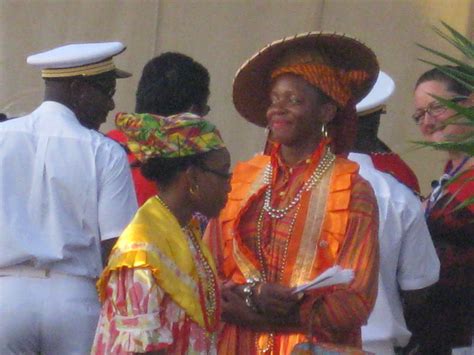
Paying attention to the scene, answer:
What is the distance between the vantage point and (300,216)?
16.2 feet

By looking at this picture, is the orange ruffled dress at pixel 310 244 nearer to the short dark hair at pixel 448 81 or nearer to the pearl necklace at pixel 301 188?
the pearl necklace at pixel 301 188

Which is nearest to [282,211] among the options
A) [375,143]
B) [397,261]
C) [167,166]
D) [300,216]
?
[300,216]

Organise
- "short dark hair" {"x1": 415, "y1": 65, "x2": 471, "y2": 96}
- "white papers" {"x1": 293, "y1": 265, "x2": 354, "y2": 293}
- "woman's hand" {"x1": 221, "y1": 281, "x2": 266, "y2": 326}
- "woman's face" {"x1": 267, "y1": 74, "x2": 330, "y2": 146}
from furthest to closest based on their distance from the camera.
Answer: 1. "short dark hair" {"x1": 415, "y1": 65, "x2": 471, "y2": 96}
2. "woman's face" {"x1": 267, "y1": 74, "x2": 330, "y2": 146}
3. "woman's hand" {"x1": 221, "y1": 281, "x2": 266, "y2": 326}
4. "white papers" {"x1": 293, "y1": 265, "x2": 354, "y2": 293}

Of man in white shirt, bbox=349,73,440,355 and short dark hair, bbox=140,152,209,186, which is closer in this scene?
short dark hair, bbox=140,152,209,186

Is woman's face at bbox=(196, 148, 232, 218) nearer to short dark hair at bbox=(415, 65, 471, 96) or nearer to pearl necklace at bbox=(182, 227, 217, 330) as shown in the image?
pearl necklace at bbox=(182, 227, 217, 330)

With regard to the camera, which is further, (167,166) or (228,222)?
(228,222)

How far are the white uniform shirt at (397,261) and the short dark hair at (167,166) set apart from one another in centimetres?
120

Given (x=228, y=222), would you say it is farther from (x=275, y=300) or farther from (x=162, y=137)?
(x=162, y=137)

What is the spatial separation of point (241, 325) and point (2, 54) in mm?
3176

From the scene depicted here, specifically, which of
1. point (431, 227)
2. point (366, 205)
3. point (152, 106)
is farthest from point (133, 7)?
point (366, 205)

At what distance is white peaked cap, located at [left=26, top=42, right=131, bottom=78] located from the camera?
19.1 feet

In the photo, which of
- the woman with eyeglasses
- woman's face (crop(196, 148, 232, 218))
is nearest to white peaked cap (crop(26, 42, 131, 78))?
the woman with eyeglasses

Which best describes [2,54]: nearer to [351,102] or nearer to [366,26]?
[366,26]

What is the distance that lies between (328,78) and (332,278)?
0.77 metres
